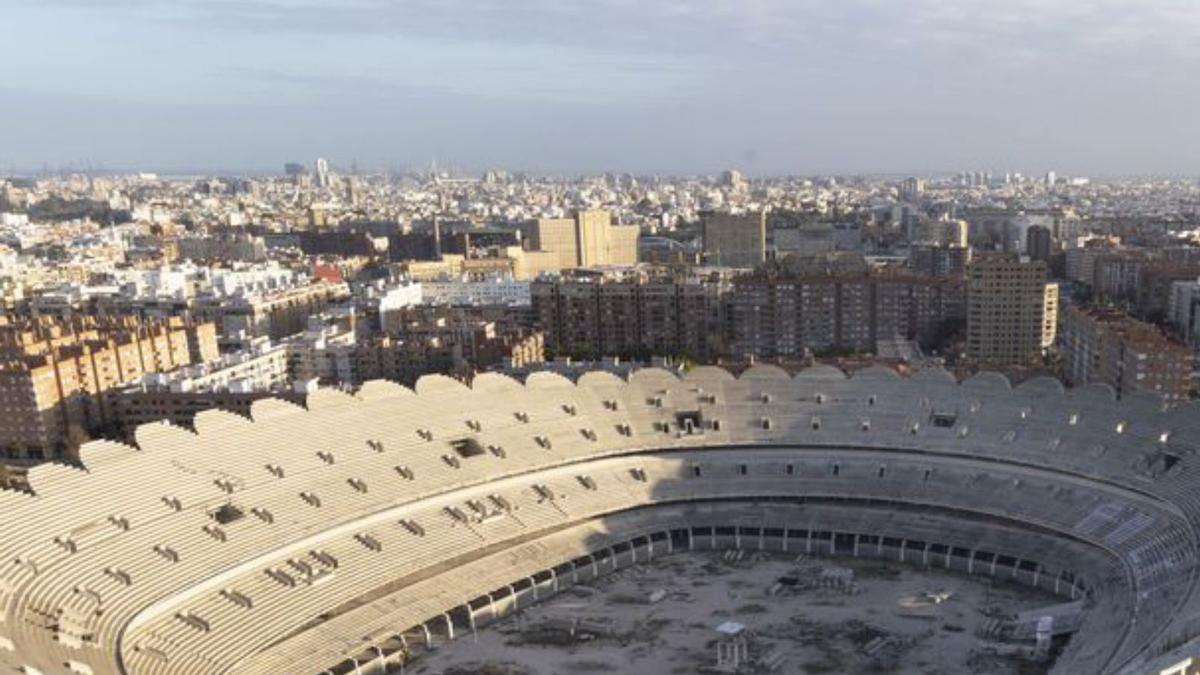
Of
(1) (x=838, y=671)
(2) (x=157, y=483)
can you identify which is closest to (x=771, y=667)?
(1) (x=838, y=671)

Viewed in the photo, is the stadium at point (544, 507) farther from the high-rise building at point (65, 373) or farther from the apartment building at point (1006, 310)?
the apartment building at point (1006, 310)

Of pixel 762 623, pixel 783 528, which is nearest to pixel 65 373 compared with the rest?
pixel 783 528

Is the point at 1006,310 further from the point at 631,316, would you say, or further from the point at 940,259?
the point at 940,259

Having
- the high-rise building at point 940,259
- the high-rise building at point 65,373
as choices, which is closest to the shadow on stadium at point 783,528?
the high-rise building at point 65,373

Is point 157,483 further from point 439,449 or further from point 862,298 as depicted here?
point 862,298

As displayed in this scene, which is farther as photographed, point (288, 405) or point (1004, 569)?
point (288, 405)

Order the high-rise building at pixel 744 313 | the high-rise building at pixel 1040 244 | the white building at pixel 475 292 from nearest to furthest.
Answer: the high-rise building at pixel 744 313, the white building at pixel 475 292, the high-rise building at pixel 1040 244
